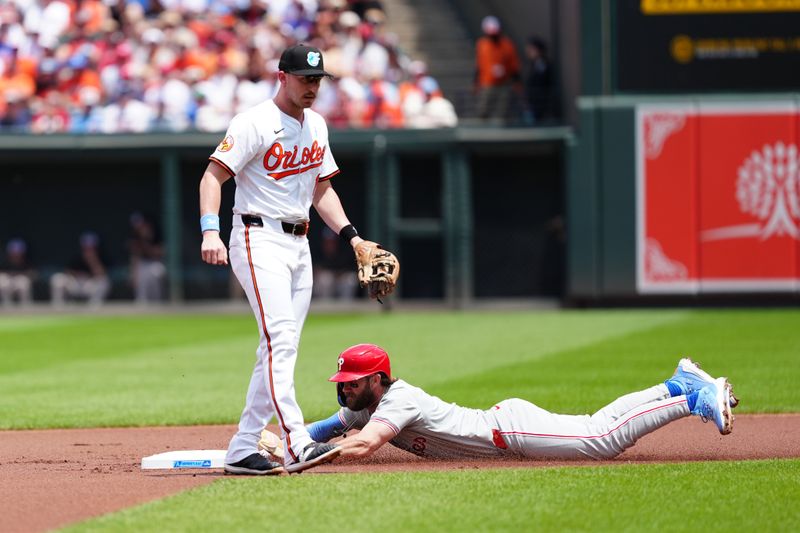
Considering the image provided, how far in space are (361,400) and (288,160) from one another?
1.17 meters

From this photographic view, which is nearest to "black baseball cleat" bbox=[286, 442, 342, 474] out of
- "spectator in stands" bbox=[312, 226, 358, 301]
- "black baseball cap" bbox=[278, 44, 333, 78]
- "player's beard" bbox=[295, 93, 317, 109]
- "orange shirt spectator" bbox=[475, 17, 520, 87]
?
"player's beard" bbox=[295, 93, 317, 109]

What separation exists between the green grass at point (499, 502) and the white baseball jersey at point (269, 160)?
123cm

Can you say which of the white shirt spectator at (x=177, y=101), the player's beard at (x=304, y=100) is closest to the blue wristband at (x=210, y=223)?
the player's beard at (x=304, y=100)

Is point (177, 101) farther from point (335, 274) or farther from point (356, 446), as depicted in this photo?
point (356, 446)

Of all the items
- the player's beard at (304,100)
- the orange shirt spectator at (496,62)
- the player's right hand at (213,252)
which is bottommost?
the player's right hand at (213,252)

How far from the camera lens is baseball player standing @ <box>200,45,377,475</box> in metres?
5.77

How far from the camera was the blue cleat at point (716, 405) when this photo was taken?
6.02 meters

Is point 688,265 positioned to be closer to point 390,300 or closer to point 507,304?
point 507,304

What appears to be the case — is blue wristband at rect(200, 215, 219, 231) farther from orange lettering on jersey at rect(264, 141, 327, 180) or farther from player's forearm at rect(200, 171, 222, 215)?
orange lettering on jersey at rect(264, 141, 327, 180)

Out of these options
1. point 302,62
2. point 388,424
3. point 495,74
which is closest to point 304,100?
point 302,62

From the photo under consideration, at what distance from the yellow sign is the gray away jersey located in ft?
43.7

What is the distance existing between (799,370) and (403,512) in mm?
6580

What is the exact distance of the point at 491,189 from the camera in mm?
20578

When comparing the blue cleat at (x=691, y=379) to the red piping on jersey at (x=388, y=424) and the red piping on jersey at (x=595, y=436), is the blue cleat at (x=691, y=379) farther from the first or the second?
the red piping on jersey at (x=388, y=424)
